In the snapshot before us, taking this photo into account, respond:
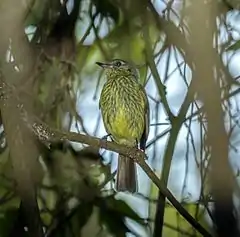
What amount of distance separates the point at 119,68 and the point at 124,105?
192 mm

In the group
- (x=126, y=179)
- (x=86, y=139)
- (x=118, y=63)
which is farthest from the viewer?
(x=118, y=63)

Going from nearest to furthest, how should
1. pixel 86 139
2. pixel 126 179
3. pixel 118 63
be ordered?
pixel 86 139 < pixel 126 179 < pixel 118 63

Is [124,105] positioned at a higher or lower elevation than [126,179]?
higher

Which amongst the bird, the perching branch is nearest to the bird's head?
the bird

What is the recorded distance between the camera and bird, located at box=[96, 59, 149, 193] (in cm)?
246

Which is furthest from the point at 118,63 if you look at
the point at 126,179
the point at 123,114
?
the point at 126,179

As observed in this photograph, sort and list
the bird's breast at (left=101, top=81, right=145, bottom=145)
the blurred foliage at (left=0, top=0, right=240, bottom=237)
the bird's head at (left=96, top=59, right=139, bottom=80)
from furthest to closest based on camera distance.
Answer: the bird's breast at (left=101, top=81, right=145, bottom=145) < the bird's head at (left=96, top=59, right=139, bottom=80) < the blurred foliage at (left=0, top=0, right=240, bottom=237)

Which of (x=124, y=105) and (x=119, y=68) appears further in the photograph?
(x=124, y=105)

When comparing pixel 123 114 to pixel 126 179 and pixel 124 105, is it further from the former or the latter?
pixel 126 179

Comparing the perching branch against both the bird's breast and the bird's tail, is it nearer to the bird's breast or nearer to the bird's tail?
the bird's tail

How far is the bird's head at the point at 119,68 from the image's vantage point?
2.36 m

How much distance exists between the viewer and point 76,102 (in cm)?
222

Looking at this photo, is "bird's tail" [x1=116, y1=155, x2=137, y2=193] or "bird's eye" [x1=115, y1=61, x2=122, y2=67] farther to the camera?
"bird's eye" [x1=115, y1=61, x2=122, y2=67]

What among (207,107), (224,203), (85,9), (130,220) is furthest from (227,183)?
(85,9)
